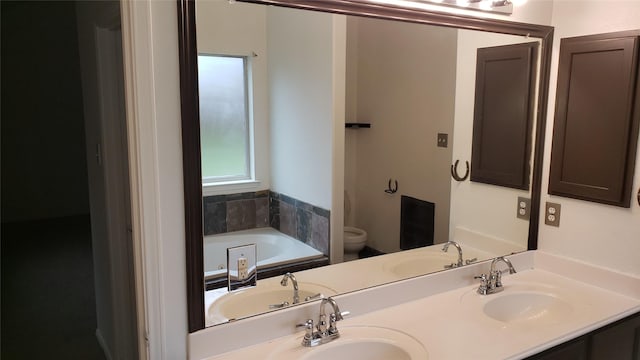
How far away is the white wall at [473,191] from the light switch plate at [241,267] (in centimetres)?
94

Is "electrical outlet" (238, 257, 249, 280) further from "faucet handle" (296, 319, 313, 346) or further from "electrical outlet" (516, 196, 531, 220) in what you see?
"electrical outlet" (516, 196, 531, 220)

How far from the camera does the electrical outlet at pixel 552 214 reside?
2146 mm

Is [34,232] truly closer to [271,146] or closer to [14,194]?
[14,194]

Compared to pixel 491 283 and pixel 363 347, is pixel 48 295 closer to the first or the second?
pixel 363 347

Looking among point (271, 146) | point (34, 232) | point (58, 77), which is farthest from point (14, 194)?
point (271, 146)

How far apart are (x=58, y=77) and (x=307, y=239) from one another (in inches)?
235

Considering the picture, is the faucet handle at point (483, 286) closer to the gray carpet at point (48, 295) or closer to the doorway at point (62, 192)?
the doorway at point (62, 192)

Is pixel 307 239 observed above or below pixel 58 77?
below

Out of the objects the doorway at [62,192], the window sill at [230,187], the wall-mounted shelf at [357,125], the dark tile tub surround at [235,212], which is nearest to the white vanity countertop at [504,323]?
the dark tile tub surround at [235,212]

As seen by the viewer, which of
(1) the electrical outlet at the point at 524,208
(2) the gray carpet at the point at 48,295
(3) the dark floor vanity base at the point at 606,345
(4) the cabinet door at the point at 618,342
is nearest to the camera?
(3) the dark floor vanity base at the point at 606,345

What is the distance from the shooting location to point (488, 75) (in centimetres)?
208

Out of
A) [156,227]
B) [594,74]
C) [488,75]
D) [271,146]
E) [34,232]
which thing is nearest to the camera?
[156,227]

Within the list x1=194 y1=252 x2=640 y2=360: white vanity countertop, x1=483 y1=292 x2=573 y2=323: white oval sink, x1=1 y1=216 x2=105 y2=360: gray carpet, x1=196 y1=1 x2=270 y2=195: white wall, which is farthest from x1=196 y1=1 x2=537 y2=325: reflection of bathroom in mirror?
x1=1 y1=216 x2=105 y2=360: gray carpet

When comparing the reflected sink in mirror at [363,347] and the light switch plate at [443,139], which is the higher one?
the light switch plate at [443,139]
